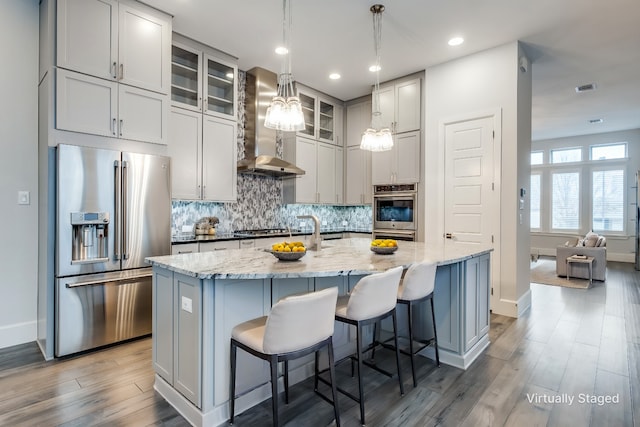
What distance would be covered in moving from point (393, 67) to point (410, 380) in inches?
156

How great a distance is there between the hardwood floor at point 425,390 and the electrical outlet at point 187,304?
66 centimetres

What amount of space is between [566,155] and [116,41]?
34.1 ft

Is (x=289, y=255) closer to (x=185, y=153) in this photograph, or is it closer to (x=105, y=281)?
(x=105, y=281)

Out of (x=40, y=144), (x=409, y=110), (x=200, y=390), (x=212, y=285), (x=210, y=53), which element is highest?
(x=210, y=53)

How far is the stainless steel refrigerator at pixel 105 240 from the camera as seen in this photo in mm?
2807

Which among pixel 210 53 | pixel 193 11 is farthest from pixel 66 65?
pixel 210 53

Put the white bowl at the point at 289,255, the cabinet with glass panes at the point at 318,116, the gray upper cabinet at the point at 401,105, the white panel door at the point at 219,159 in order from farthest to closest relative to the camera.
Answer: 1. the cabinet with glass panes at the point at 318,116
2. the gray upper cabinet at the point at 401,105
3. the white panel door at the point at 219,159
4. the white bowl at the point at 289,255

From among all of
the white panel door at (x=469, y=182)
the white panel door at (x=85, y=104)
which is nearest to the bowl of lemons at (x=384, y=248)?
the white panel door at (x=469, y=182)

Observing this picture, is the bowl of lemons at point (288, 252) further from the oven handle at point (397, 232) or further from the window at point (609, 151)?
the window at point (609, 151)

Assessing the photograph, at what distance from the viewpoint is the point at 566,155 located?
908cm

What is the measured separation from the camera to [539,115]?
6.99m

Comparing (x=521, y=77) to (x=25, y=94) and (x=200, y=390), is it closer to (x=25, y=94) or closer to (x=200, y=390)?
(x=200, y=390)

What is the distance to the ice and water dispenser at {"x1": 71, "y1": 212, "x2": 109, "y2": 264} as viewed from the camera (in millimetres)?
2859

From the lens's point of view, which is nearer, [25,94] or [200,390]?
[200,390]
